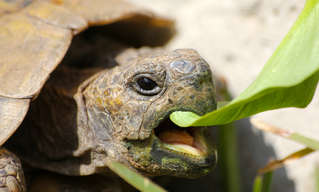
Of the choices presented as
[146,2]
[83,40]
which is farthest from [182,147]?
[146,2]

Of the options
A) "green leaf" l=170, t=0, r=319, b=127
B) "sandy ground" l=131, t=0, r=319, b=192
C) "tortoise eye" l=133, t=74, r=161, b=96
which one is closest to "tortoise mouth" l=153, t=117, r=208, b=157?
"tortoise eye" l=133, t=74, r=161, b=96

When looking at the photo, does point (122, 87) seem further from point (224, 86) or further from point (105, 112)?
point (224, 86)

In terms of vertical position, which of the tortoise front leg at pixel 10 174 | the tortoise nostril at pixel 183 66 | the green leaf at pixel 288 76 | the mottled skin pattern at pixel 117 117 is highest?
the green leaf at pixel 288 76

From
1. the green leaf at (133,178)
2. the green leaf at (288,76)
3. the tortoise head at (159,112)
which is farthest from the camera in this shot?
the tortoise head at (159,112)

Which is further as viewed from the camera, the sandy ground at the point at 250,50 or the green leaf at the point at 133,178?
the sandy ground at the point at 250,50

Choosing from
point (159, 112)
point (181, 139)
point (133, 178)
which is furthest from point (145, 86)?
point (133, 178)

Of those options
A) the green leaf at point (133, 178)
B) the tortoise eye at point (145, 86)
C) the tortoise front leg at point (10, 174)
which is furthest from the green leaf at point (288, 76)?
the tortoise front leg at point (10, 174)

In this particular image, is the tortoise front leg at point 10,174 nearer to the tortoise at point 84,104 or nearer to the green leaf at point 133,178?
the tortoise at point 84,104

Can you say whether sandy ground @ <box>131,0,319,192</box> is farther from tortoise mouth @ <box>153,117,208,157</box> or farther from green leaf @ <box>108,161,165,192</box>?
green leaf @ <box>108,161,165,192</box>

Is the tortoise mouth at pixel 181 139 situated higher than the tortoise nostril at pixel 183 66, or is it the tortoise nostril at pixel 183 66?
the tortoise nostril at pixel 183 66
